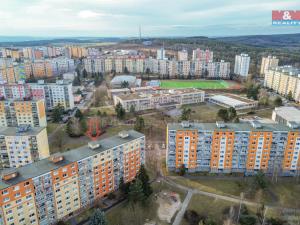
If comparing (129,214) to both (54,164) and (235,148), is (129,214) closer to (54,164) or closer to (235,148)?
(54,164)

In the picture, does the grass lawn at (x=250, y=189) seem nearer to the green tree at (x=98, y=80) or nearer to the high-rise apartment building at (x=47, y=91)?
the high-rise apartment building at (x=47, y=91)

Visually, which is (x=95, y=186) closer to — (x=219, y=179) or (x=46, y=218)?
(x=46, y=218)

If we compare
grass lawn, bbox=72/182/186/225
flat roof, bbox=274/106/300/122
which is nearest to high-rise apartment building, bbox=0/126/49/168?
grass lawn, bbox=72/182/186/225

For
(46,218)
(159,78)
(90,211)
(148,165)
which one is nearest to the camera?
(46,218)

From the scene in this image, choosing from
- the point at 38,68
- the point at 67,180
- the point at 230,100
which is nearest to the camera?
the point at 67,180

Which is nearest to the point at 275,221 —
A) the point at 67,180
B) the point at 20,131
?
the point at 67,180

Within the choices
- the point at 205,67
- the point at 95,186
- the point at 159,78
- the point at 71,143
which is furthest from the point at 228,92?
the point at 95,186
